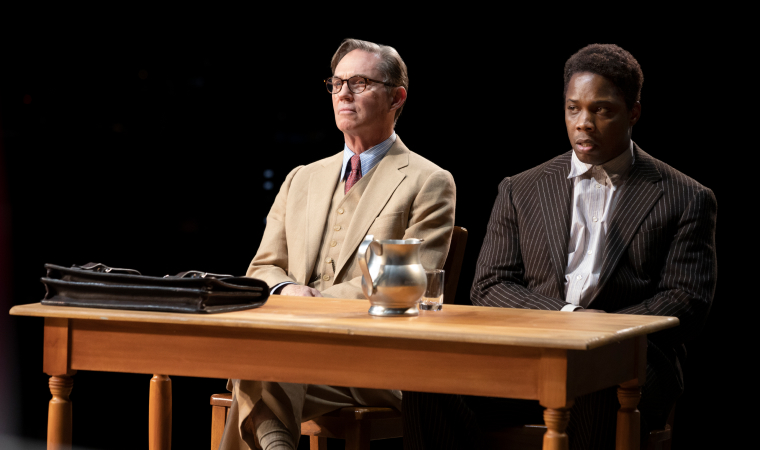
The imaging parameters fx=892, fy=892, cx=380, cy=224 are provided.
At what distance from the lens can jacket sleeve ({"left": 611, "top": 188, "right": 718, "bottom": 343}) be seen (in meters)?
2.33

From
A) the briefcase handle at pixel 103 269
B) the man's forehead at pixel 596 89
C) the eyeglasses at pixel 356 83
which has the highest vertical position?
the eyeglasses at pixel 356 83

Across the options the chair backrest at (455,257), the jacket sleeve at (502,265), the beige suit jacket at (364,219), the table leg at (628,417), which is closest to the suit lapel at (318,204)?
the beige suit jacket at (364,219)

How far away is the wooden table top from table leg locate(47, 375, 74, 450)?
17 centimetres

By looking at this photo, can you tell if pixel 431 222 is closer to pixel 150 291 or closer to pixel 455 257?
pixel 455 257

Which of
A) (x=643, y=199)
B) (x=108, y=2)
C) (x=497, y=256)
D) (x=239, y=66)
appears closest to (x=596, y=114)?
(x=643, y=199)

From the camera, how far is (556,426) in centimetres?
167

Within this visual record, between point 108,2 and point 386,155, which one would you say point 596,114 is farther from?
point 108,2

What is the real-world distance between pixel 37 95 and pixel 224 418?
2450 millimetres

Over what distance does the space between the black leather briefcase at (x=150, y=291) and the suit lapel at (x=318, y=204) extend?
69 centimetres

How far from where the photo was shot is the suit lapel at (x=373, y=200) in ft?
9.03

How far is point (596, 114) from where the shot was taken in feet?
8.11

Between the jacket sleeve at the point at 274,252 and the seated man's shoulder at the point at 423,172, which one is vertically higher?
the seated man's shoulder at the point at 423,172

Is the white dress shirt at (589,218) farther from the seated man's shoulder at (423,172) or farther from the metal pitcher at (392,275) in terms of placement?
the metal pitcher at (392,275)

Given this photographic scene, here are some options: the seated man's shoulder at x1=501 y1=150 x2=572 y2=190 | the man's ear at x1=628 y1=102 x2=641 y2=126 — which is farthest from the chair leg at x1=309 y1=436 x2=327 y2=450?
the man's ear at x1=628 y1=102 x2=641 y2=126
